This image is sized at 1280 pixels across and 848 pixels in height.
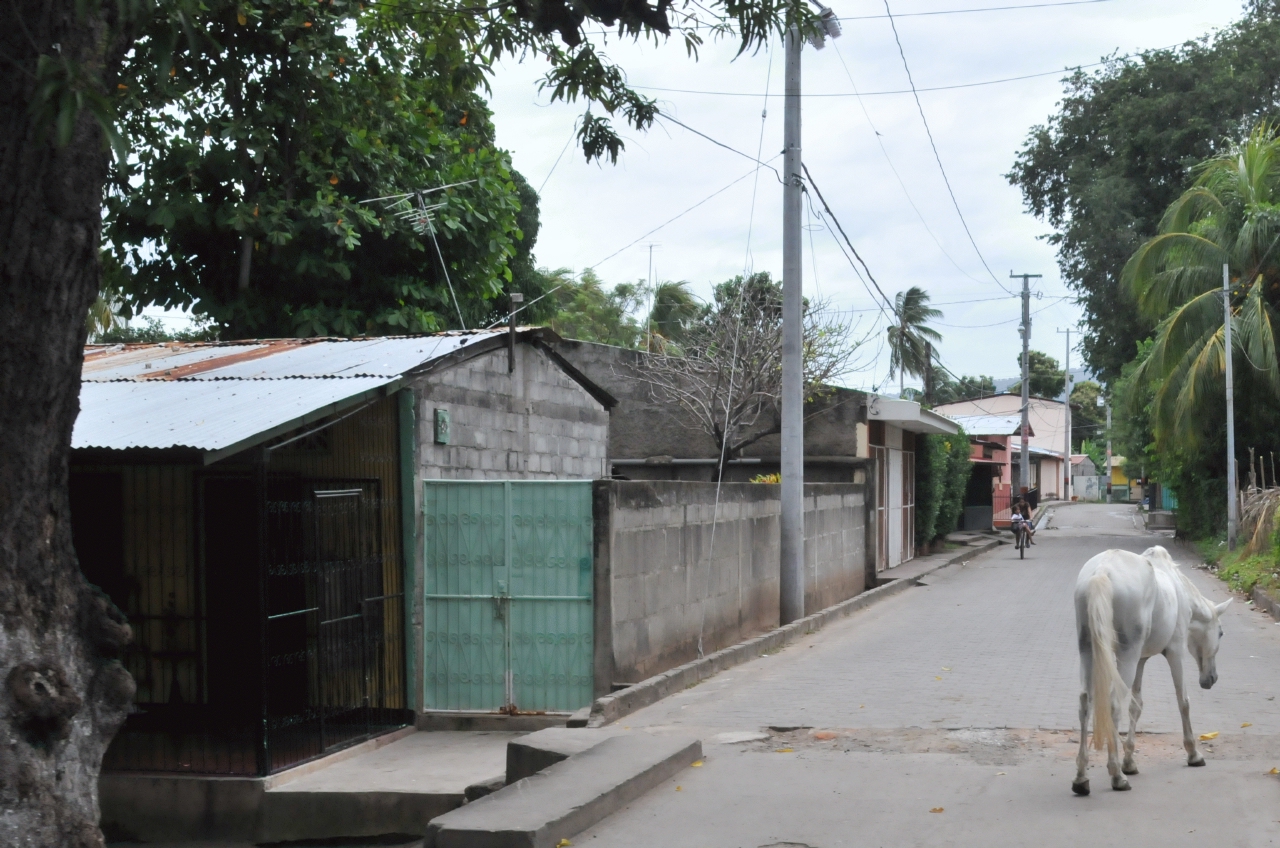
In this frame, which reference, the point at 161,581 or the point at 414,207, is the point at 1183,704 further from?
the point at 414,207

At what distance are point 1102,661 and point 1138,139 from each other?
122 ft

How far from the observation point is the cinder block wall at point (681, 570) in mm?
10484

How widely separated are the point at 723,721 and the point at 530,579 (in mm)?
1977

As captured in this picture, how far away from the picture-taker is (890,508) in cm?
2705

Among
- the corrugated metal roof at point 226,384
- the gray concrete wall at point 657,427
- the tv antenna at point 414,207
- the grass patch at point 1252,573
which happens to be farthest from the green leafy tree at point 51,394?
the gray concrete wall at point 657,427

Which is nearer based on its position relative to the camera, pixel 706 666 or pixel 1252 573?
pixel 706 666

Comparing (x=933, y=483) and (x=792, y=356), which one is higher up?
(x=792, y=356)

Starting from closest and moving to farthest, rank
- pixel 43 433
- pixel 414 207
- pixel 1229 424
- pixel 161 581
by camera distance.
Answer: pixel 43 433
pixel 161 581
pixel 414 207
pixel 1229 424

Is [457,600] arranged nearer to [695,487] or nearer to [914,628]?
[695,487]

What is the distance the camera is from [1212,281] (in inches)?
1225

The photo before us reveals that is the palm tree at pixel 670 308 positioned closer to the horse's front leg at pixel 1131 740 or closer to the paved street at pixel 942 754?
the paved street at pixel 942 754

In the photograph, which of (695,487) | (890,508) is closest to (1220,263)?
(890,508)

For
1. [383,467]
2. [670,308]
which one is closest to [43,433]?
[383,467]

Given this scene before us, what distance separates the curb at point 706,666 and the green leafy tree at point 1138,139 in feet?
79.9
